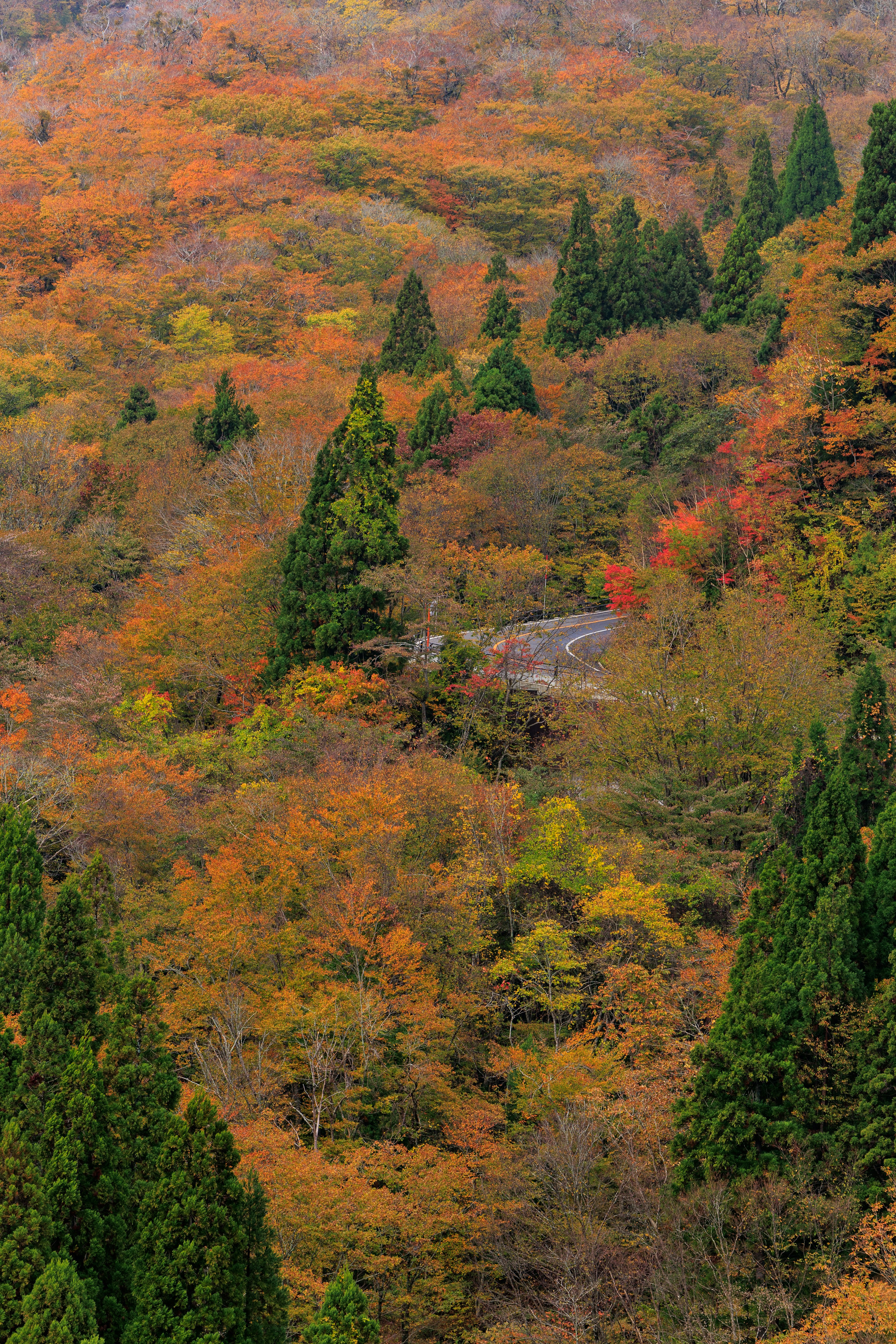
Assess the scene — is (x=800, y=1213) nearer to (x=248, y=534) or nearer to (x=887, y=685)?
(x=887, y=685)

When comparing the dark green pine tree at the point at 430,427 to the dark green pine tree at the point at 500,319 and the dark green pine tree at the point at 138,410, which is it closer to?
the dark green pine tree at the point at 500,319

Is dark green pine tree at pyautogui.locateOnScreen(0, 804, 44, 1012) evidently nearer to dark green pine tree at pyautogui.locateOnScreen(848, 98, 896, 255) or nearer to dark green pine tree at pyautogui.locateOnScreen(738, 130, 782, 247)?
dark green pine tree at pyautogui.locateOnScreen(848, 98, 896, 255)

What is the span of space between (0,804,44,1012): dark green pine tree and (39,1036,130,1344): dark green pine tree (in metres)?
2.31

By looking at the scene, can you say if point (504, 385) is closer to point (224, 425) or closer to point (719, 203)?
point (224, 425)

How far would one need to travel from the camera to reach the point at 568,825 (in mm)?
23250

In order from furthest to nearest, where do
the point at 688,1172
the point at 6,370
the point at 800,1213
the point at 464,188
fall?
the point at 464,188, the point at 6,370, the point at 688,1172, the point at 800,1213

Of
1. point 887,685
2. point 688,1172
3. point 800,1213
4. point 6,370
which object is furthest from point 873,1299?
point 6,370

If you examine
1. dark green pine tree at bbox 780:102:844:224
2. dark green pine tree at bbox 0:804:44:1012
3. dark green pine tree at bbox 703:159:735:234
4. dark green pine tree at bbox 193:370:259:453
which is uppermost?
dark green pine tree at bbox 780:102:844:224

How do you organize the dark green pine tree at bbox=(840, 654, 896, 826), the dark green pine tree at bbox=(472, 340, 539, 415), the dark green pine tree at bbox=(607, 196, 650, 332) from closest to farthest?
the dark green pine tree at bbox=(840, 654, 896, 826) → the dark green pine tree at bbox=(472, 340, 539, 415) → the dark green pine tree at bbox=(607, 196, 650, 332)

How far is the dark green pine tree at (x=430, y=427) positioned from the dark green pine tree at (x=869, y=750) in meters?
23.8

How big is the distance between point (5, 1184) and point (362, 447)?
2229 cm

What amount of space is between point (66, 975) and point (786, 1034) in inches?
331

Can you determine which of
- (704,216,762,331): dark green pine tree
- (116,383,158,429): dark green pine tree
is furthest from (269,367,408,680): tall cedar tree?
(704,216,762,331): dark green pine tree

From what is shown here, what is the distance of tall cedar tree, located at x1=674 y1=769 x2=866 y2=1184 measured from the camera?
14.9 meters
